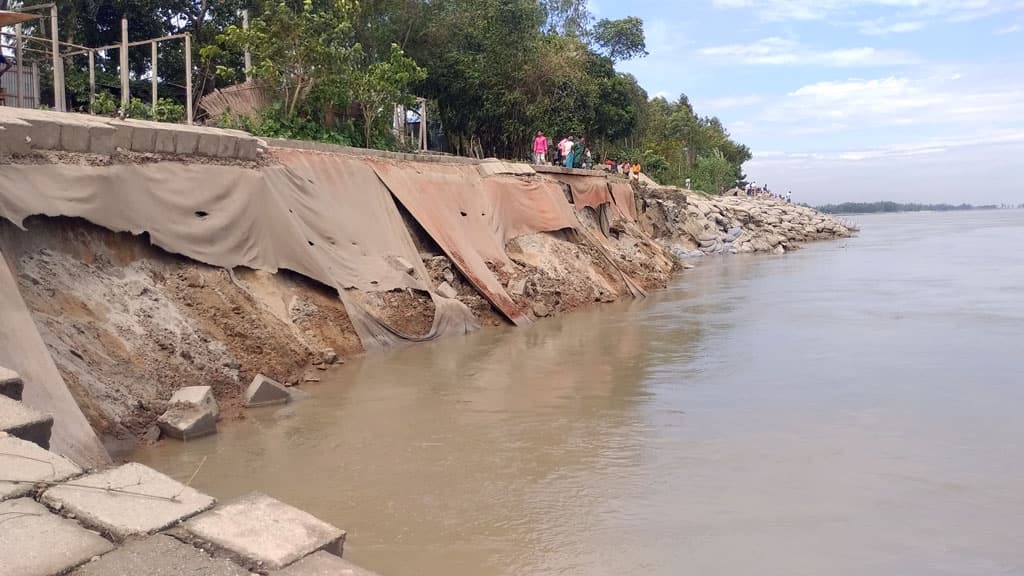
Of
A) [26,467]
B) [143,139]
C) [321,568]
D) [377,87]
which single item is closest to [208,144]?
[143,139]

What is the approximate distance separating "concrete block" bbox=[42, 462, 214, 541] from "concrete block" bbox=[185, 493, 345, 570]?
4.4 inches

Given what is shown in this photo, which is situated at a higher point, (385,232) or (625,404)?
(385,232)

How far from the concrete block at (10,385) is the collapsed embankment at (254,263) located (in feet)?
5.70

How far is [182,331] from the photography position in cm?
702

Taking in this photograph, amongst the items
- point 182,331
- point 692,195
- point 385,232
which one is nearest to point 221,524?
point 182,331

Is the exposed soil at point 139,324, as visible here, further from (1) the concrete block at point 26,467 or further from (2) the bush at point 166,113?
(2) the bush at point 166,113

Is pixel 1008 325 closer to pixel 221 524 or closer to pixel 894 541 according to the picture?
pixel 894 541

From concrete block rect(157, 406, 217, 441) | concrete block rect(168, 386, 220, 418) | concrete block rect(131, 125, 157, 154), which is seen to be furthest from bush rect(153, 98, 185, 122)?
concrete block rect(157, 406, 217, 441)

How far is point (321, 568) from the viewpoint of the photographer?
8.98 ft

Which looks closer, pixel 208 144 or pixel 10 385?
pixel 10 385

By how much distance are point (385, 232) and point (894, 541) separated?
7.67 m

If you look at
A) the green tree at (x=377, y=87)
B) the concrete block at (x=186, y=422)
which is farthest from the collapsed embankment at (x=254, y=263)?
the green tree at (x=377, y=87)

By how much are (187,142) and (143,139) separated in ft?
1.86

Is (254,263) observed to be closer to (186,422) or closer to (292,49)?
(186,422)
